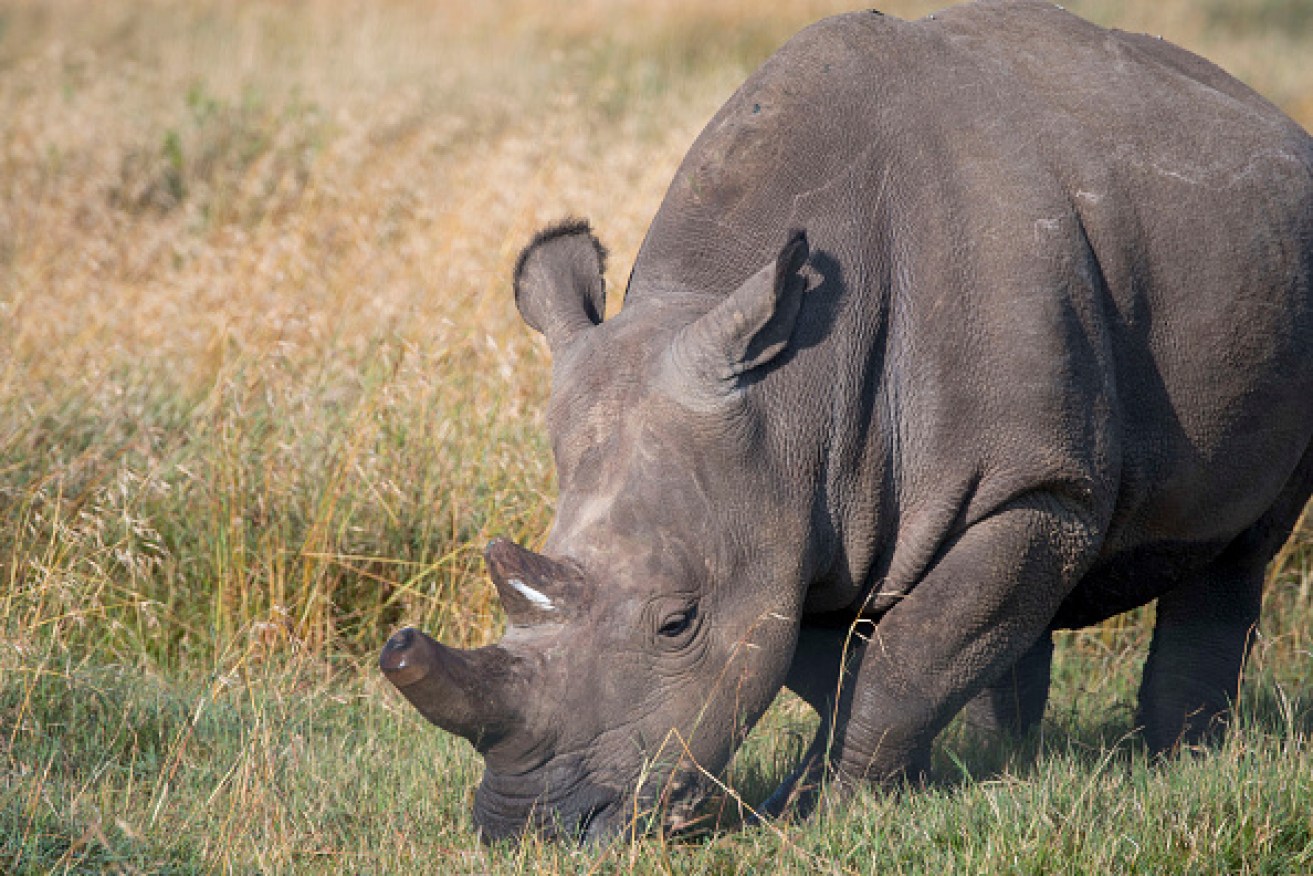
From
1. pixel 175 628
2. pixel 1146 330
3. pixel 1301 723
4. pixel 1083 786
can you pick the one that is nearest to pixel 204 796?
pixel 175 628

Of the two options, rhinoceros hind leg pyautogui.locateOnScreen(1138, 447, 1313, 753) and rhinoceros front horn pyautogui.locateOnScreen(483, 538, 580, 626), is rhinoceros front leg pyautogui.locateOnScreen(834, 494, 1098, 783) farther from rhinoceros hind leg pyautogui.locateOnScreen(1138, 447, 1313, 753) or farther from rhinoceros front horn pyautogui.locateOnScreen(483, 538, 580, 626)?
rhinoceros hind leg pyautogui.locateOnScreen(1138, 447, 1313, 753)

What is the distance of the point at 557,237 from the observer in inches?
172

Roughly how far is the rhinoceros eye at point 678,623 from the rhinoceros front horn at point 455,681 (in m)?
0.36

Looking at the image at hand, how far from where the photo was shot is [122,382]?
6762mm

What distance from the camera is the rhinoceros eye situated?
3.65 m

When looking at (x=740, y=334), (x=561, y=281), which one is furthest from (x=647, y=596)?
(x=561, y=281)

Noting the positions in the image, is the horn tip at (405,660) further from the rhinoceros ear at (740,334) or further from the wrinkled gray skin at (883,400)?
the rhinoceros ear at (740,334)

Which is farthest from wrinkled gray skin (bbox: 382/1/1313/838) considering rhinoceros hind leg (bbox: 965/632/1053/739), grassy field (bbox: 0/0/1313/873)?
rhinoceros hind leg (bbox: 965/632/1053/739)

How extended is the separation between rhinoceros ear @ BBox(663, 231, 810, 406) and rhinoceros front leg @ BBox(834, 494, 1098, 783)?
0.74 meters

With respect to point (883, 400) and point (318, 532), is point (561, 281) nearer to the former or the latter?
point (883, 400)

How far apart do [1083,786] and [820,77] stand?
1.91 m

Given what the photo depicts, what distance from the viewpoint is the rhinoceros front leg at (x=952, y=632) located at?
3967mm

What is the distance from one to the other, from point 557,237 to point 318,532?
76.6 inches

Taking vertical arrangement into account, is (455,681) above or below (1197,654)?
above
